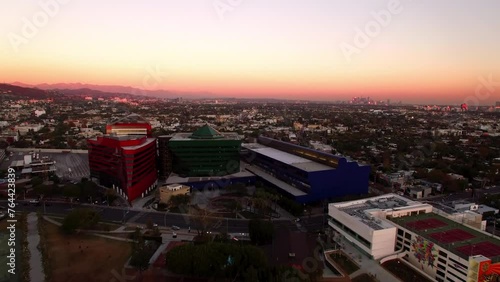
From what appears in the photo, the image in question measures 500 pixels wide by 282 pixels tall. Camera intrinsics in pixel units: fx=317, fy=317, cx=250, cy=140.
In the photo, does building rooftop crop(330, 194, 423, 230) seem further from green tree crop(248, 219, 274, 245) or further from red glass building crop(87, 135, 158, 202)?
red glass building crop(87, 135, 158, 202)

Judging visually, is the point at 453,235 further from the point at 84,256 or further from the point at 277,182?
the point at 84,256

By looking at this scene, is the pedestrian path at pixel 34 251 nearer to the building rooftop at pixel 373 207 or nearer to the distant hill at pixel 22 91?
the building rooftop at pixel 373 207

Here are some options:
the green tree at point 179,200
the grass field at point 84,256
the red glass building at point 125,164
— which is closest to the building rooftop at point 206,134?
the red glass building at point 125,164

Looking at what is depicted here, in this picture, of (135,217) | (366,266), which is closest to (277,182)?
(135,217)

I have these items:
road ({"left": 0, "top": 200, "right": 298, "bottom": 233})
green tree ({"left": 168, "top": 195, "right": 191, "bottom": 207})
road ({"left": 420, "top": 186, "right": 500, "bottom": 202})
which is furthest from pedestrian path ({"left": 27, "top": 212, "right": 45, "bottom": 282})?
road ({"left": 420, "top": 186, "right": 500, "bottom": 202})

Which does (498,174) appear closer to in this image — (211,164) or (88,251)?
(211,164)

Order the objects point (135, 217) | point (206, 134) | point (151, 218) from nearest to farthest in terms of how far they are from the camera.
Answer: point (151, 218) → point (135, 217) → point (206, 134)

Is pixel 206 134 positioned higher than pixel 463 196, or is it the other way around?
pixel 206 134
